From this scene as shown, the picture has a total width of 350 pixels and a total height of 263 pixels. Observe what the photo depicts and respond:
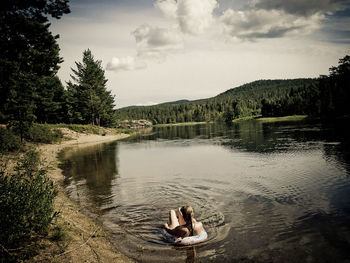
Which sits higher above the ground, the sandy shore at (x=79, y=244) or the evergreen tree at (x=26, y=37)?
the evergreen tree at (x=26, y=37)

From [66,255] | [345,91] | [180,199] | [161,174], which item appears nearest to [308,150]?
[161,174]

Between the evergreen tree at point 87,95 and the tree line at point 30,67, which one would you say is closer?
the tree line at point 30,67

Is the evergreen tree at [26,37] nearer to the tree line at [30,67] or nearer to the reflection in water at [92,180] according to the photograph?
the tree line at [30,67]

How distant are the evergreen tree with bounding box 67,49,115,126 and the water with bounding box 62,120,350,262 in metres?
43.9

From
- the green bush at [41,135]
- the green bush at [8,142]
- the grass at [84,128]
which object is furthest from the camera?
the grass at [84,128]

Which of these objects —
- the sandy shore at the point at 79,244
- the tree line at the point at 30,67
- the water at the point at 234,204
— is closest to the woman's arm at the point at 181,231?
the water at the point at 234,204

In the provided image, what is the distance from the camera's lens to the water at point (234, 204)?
7906 millimetres

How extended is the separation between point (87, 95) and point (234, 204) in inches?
2324

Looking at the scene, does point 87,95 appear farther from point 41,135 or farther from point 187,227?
point 187,227

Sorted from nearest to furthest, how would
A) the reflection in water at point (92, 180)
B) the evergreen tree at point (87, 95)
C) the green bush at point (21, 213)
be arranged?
the green bush at point (21, 213) → the reflection in water at point (92, 180) → the evergreen tree at point (87, 95)

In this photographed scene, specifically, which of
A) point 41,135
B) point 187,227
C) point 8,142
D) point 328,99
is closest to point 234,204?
point 187,227

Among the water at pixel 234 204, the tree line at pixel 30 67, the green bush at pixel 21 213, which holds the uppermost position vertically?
the tree line at pixel 30 67

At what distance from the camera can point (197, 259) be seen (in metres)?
7.48

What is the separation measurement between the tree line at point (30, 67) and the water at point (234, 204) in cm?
854
